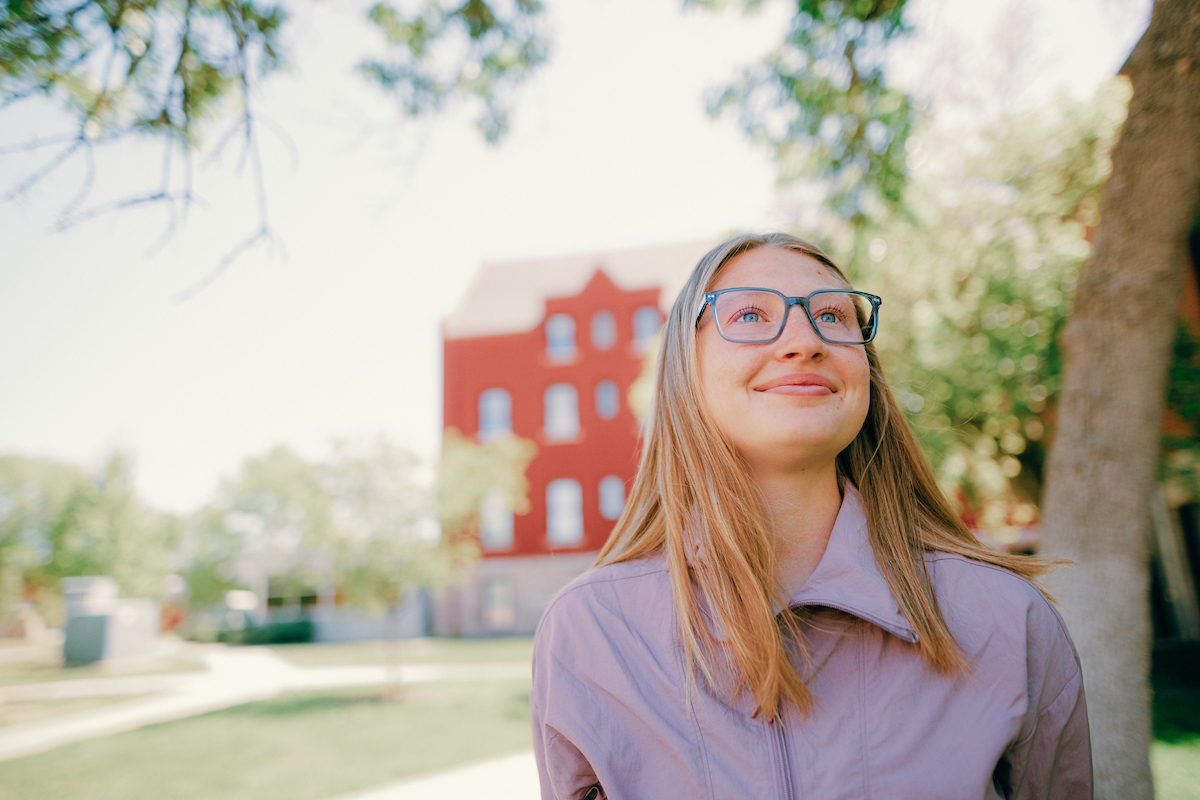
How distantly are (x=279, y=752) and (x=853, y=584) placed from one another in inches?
350

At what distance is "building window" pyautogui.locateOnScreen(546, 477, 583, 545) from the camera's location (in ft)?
82.6

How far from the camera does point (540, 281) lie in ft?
102

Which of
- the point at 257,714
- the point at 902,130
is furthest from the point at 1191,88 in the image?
the point at 257,714

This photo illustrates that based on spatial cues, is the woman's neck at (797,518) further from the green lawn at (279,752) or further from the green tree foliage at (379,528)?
the green tree foliage at (379,528)

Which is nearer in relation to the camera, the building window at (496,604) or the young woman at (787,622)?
the young woman at (787,622)

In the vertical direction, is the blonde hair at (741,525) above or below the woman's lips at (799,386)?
below

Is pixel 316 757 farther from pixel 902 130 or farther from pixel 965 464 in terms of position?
pixel 965 464

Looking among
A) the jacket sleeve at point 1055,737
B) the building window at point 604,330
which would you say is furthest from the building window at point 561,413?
the jacket sleeve at point 1055,737

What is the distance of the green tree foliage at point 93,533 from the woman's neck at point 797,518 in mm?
35923

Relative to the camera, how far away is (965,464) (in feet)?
38.3

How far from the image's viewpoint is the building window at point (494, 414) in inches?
1038

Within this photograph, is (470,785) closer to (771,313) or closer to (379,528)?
(771,313)

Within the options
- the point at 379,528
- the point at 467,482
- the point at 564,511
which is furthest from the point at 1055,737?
the point at 564,511

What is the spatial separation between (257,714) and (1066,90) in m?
15.4
